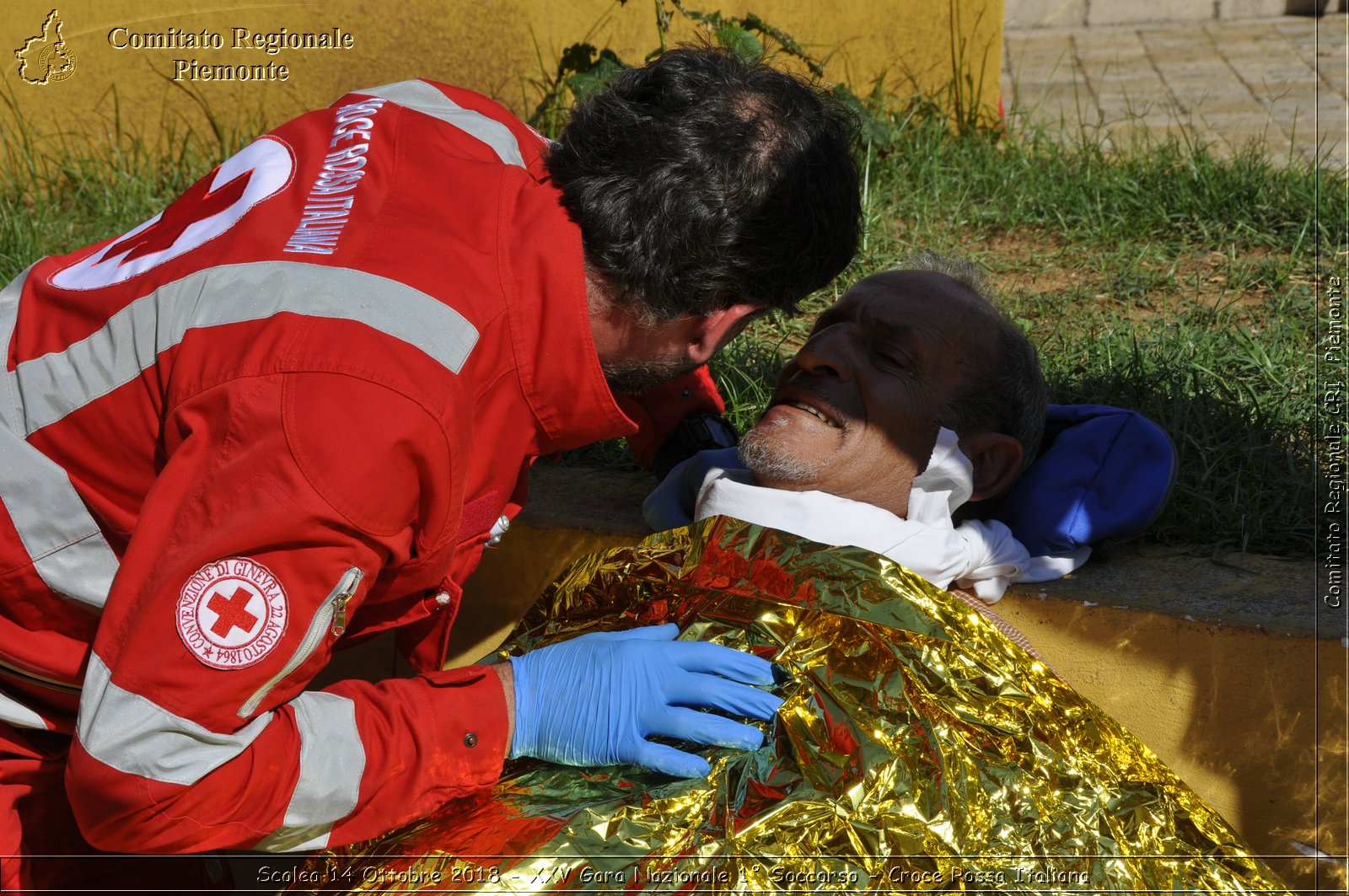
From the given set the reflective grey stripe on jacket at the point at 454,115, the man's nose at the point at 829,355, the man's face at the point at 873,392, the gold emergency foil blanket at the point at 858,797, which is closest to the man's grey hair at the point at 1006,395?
the man's face at the point at 873,392

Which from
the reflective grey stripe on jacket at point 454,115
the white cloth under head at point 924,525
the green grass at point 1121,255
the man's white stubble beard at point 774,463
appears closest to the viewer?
the reflective grey stripe on jacket at point 454,115

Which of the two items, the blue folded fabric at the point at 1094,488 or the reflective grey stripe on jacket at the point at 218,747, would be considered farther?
the blue folded fabric at the point at 1094,488

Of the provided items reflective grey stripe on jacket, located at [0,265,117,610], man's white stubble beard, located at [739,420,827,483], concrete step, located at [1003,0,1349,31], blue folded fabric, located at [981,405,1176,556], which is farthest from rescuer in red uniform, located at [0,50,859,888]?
concrete step, located at [1003,0,1349,31]

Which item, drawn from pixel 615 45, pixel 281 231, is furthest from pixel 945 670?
pixel 615 45

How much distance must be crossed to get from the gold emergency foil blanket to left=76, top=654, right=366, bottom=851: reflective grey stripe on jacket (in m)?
0.16

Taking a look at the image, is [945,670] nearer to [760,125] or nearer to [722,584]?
[722,584]

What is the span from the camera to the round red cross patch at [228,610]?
Answer: 159 centimetres

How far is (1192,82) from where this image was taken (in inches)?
281

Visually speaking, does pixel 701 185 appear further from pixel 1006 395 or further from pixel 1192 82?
pixel 1192 82

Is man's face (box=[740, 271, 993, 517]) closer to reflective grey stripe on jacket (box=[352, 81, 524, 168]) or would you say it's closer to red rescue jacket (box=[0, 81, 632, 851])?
red rescue jacket (box=[0, 81, 632, 851])

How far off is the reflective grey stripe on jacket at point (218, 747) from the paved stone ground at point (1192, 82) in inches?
172

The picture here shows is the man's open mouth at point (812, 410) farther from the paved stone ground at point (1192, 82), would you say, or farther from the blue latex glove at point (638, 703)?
the paved stone ground at point (1192, 82)

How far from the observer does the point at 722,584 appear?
2.22m

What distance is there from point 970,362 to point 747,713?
1.03m
